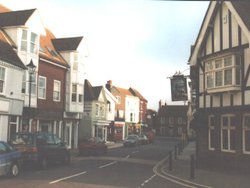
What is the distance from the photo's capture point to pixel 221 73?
71.1 feet

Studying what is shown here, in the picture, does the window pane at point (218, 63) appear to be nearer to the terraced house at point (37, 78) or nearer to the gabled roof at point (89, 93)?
the terraced house at point (37, 78)

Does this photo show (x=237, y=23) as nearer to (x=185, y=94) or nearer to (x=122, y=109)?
(x=185, y=94)

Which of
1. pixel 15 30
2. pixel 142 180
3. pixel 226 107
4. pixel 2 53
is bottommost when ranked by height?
pixel 142 180

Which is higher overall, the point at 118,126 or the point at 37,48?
the point at 37,48

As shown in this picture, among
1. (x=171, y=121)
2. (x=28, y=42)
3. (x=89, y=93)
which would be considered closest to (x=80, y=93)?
(x=28, y=42)

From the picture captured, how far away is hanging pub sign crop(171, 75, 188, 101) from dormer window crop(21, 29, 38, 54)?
12703 millimetres

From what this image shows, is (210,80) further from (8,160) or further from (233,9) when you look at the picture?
(8,160)

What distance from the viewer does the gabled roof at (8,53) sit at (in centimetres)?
2897

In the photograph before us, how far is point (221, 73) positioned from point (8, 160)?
1107cm

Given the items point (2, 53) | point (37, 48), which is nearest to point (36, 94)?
point (37, 48)

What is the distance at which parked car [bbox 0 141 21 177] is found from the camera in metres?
16.9

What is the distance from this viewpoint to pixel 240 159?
20.4m

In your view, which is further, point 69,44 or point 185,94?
point 69,44

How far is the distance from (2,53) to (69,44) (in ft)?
44.6
